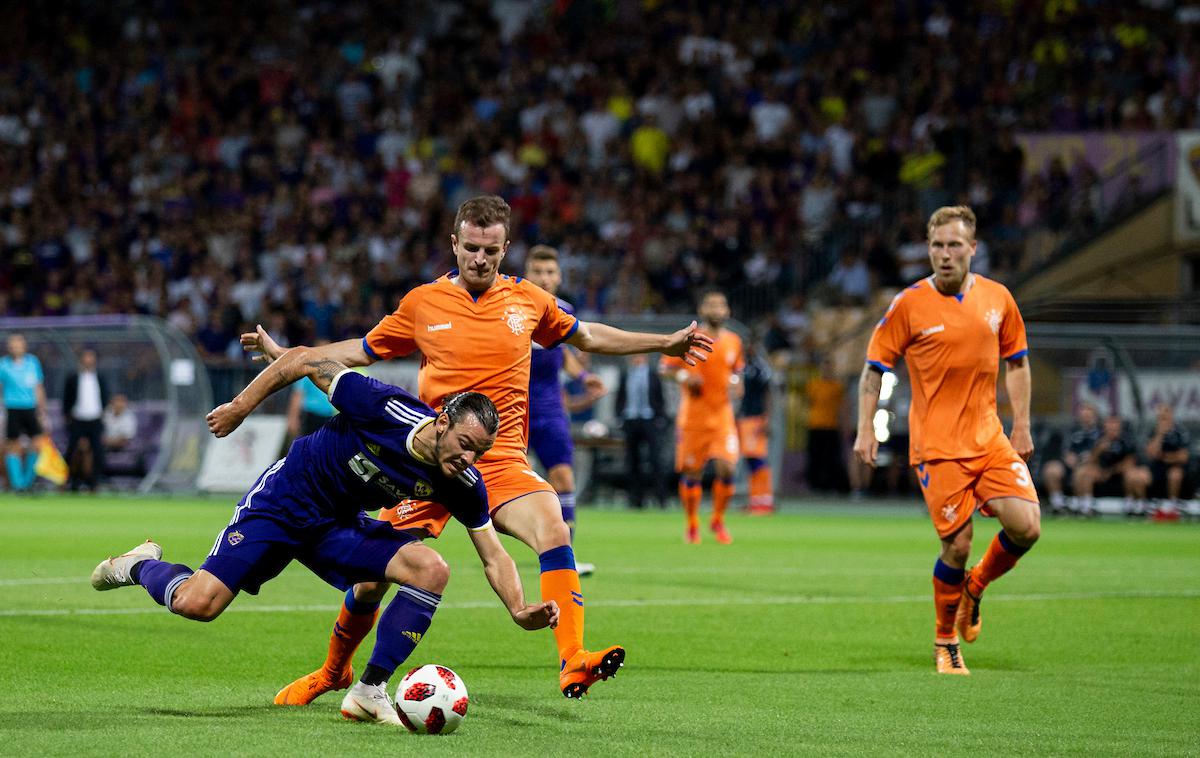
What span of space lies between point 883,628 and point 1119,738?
4.11 meters

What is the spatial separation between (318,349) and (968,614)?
163 inches

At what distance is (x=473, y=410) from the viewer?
21.6 feet

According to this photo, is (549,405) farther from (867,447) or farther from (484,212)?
(484,212)

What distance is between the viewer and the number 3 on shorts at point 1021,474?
9.14 meters

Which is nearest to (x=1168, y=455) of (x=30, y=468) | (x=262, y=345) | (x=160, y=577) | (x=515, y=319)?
(x=515, y=319)

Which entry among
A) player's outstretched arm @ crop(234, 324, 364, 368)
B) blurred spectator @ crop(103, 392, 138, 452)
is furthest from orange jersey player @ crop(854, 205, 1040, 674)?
blurred spectator @ crop(103, 392, 138, 452)

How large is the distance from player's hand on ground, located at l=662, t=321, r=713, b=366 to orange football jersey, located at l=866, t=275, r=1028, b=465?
1.37m

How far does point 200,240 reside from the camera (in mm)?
33094

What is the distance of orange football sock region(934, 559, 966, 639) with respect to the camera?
909cm

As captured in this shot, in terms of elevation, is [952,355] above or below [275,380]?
above

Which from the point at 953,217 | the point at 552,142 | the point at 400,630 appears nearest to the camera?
the point at 400,630

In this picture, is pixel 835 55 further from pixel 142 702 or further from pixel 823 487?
pixel 142 702

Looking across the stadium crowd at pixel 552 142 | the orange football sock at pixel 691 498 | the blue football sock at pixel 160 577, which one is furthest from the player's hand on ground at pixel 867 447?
the stadium crowd at pixel 552 142

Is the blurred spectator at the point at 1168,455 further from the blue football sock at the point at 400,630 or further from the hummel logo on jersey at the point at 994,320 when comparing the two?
the blue football sock at the point at 400,630
